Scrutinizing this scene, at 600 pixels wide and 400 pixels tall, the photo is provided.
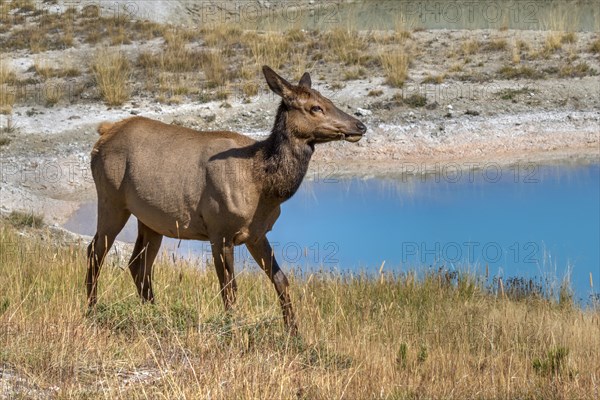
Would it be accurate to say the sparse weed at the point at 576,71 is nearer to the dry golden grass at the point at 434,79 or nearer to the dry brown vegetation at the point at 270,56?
the dry brown vegetation at the point at 270,56

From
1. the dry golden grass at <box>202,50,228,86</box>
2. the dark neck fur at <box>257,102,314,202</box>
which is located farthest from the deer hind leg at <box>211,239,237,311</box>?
the dry golden grass at <box>202,50,228,86</box>

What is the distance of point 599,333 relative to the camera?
953cm

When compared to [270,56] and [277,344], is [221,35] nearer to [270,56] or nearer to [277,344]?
[270,56]

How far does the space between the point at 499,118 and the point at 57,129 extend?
8.31m

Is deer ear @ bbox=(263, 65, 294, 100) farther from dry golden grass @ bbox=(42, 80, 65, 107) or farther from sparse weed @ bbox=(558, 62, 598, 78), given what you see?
sparse weed @ bbox=(558, 62, 598, 78)

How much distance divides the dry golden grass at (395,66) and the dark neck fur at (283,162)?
12714 mm

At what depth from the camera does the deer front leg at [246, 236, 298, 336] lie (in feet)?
29.4

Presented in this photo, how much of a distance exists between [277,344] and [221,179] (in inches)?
78.2

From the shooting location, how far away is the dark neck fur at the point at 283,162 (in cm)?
928

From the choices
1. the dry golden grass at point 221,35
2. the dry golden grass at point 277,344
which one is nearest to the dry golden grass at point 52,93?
the dry golden grass at point 221,35

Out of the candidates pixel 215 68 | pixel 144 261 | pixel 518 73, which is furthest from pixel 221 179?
pixel 518 73

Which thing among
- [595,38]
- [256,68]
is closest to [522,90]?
[595,38]

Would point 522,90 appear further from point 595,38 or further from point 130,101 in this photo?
point 130,101

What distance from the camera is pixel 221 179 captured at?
9312 mm
